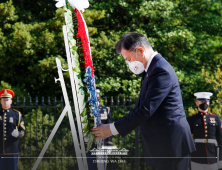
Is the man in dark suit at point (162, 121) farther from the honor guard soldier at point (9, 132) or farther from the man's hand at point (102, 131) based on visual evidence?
the honor guard soldier at point (9, 132)

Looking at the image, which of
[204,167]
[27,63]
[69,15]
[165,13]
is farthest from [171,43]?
[69,15]

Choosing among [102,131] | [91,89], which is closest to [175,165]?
[102,131]

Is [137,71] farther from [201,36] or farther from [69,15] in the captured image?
[201,36]

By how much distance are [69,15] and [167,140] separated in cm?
160

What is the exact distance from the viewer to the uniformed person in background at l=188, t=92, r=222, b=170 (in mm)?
5840

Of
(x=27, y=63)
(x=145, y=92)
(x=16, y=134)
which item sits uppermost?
(x=27, y=63)

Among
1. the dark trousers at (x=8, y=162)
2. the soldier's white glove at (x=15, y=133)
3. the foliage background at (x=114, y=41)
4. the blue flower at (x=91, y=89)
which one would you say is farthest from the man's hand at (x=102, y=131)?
the foliage background at (x=114, y=41)

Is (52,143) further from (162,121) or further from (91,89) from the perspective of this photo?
(162,121)

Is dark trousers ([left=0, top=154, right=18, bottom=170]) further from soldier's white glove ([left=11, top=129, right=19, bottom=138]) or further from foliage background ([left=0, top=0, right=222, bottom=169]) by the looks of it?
foliage background ([left=0, top=0, right=222, bottom=169])

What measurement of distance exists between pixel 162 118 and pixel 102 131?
0.64 metres

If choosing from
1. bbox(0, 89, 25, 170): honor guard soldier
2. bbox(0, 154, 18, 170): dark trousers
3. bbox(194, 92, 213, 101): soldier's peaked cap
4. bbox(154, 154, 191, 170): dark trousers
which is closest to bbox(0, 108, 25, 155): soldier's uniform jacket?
bbox(0, 89, 25, 170): honor guard soldier

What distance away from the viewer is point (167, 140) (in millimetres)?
2564

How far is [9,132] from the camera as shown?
6.32m

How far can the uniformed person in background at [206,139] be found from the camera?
5.84 meters
